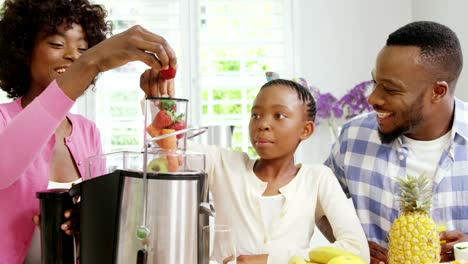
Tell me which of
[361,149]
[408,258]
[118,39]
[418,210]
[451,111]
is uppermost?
[118,39]

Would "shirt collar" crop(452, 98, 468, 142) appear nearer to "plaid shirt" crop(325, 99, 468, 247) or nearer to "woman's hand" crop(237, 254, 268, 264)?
"plaid shirt" crop(325, 99, 468, 247)

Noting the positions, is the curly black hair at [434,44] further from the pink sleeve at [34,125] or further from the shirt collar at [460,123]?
the pink sleeve at [34,125]

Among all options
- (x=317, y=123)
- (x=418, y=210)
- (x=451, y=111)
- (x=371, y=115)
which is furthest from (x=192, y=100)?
(x=418, y=210)

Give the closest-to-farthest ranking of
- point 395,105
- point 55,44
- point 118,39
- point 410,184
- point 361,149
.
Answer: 1. point 118,39
2. point 410,184
3. point 55,44
4. point 395,105
5. point 361,149

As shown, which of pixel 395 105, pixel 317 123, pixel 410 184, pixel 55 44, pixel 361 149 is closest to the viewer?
pixel 410 184

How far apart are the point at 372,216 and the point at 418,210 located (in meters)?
0.41

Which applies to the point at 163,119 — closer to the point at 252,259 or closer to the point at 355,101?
the point at 252,259

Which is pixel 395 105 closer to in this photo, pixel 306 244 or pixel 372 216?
pixel 372 216

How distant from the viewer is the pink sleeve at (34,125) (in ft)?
3.52

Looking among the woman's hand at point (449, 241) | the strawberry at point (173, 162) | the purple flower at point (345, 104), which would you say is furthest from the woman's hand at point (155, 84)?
the purple flower at point (345, 104)

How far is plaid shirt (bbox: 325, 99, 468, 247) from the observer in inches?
64.4

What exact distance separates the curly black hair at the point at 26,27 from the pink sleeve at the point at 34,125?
1.22 ft

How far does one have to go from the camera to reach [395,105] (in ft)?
5.30

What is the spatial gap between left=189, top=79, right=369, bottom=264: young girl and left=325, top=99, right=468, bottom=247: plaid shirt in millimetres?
243
